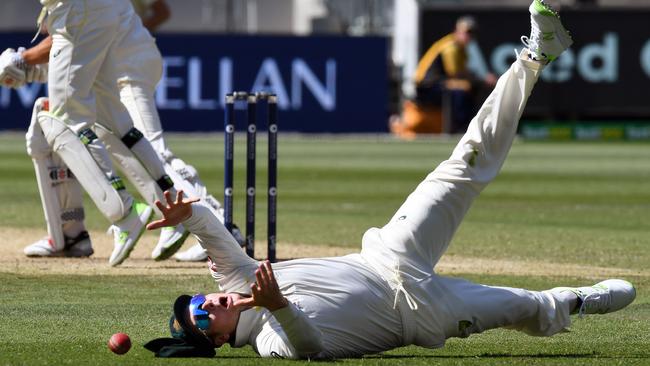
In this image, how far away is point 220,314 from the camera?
213 inches

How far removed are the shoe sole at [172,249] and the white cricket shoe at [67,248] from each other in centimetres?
65

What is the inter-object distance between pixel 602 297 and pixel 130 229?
10.1ft

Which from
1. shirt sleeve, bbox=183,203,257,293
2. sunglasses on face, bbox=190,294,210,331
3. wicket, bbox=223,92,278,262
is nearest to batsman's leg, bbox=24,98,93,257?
wicket, bbox=223,92,278,262

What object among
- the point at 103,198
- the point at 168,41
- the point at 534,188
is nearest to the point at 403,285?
the point at 103,198

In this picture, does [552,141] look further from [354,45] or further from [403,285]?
[403,285]

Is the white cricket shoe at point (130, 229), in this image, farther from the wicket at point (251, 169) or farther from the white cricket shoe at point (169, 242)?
the wicket at point (251, 169)

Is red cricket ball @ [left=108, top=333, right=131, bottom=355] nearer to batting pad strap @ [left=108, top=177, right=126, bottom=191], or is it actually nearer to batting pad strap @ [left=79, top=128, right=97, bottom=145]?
batting pad strap @ [left=108, top=177, right=126, bottom=191]

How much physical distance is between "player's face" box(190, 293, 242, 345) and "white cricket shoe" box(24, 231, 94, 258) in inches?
143

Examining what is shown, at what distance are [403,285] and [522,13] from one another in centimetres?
1982

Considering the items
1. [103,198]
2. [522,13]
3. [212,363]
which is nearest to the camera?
[212,363]

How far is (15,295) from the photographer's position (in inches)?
285

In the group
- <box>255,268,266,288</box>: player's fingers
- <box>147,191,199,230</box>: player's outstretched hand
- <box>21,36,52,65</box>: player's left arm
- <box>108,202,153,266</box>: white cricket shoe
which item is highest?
<box>21,36,52,65</box>: player's left arm

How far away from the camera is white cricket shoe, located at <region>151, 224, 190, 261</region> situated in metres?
8.20

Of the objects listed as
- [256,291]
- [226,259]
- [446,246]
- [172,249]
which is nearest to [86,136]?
[172,249]
